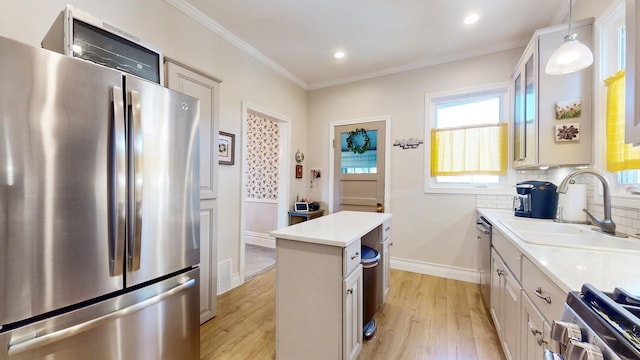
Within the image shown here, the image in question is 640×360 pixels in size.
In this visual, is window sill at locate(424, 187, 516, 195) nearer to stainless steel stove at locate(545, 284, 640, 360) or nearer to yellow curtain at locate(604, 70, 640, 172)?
yellow curtain at locate(604, 70, 640, 172)

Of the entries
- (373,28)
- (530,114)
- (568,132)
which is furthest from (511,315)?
(373,28)

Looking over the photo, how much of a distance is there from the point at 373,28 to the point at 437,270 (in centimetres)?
307

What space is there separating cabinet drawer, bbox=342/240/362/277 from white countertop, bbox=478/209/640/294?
2.89 feet

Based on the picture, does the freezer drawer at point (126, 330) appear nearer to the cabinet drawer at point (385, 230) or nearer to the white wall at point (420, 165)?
the cabinet drawer at point (385, 230)

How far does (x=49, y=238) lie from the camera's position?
→ 99 cm

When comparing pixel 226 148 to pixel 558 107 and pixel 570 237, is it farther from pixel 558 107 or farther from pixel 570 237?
pixel 558 107

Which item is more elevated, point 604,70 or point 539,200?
point 604,70

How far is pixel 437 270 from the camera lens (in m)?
3.25

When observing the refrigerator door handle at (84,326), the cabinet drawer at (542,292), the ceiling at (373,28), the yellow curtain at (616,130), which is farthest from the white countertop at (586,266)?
the ceiling at (373,28)

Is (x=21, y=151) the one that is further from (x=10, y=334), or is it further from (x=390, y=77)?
(x=390, y=77)

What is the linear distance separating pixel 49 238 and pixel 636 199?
9.85 ft

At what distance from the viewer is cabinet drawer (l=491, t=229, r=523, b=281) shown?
54.0 inches

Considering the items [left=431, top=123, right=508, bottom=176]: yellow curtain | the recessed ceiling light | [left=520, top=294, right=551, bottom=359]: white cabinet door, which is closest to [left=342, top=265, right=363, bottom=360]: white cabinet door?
[left=520, top=294, right=551, bottom=359]: white cabinet door

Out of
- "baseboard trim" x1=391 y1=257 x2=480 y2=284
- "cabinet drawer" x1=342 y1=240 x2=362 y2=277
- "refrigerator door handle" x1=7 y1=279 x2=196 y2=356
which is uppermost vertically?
"cabinet drawer" x1=342 y1=240 x2=362 y2=277
